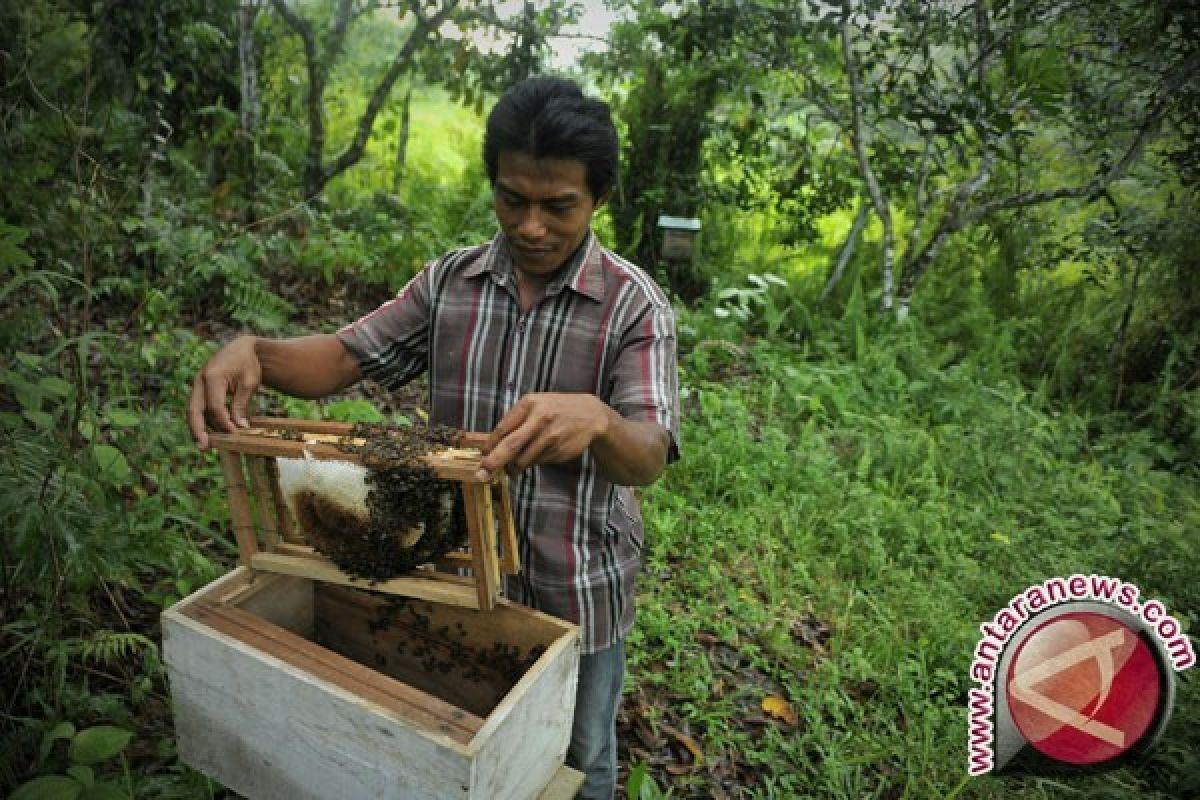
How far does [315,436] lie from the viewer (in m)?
1.55

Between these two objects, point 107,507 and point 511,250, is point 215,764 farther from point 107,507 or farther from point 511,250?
point 511,250

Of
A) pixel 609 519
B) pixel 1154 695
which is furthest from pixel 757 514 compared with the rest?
pixel 609 519

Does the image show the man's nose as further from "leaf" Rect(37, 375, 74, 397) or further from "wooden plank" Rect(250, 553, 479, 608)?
"leaf" Rect(37, 375, 74, 397)

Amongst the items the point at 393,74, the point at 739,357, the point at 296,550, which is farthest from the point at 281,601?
the point at 393,74

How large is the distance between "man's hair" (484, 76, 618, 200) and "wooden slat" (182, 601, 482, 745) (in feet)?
3.83

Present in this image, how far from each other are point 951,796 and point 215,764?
2.53m

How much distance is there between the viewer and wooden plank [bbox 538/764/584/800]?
1557 mm

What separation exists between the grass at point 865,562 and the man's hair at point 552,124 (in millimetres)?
2391

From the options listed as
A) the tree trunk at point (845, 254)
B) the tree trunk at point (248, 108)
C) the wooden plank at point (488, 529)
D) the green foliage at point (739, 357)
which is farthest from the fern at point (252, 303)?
the tree trunk at point (845, 254)

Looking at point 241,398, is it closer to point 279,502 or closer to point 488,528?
point 279,502

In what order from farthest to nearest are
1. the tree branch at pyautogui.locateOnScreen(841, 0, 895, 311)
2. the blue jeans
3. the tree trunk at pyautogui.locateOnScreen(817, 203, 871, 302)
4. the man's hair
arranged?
the tree trunk at pyautogui.locateOnScreen(817, 203, 871, 302), the tree branch at pyautogui.locateOnScreen(841, 0, 895, 311), the blue jeans, the man's hair

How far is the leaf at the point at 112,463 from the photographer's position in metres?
2.39

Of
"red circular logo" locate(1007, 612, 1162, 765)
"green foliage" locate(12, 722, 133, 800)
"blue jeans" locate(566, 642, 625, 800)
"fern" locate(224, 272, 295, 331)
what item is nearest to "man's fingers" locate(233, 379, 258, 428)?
"green foliage" locate(12, 722, 133, 800)

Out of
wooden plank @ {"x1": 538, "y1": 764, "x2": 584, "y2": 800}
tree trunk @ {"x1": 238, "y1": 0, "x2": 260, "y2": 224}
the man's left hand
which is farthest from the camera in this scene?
tree trunk @ {"x1": 238, "y1": 0, "x2": 260, "y2": 224}
